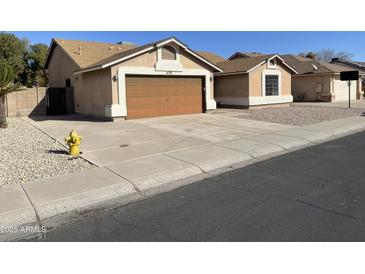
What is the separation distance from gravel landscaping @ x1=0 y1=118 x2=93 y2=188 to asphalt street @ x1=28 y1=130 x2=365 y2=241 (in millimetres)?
2400

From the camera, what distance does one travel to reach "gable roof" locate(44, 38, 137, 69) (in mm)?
20094

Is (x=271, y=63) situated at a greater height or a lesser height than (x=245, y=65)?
greater

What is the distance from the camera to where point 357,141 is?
9.88m

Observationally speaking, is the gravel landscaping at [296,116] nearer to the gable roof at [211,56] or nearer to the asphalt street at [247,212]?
the asphalt street at [247,212]

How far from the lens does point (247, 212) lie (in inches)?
176

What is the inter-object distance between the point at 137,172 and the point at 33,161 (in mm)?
2742

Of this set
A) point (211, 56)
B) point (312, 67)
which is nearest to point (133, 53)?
point (211, 56)

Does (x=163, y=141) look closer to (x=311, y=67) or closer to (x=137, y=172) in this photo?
(x=137, y=172)

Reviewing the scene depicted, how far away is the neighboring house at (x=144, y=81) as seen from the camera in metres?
15.8

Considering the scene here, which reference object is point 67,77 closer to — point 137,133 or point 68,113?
point 68,113

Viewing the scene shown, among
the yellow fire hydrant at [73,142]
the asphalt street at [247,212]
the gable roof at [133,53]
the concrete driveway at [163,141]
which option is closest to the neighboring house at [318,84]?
the gable roof at [133,53]

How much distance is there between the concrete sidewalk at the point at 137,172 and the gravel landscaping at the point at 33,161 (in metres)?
0.43

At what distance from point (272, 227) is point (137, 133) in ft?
27.1

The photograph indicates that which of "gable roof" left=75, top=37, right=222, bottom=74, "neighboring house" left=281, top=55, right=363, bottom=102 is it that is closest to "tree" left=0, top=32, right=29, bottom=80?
"gable roof" left=75, top=37, right=222, bottom=74
